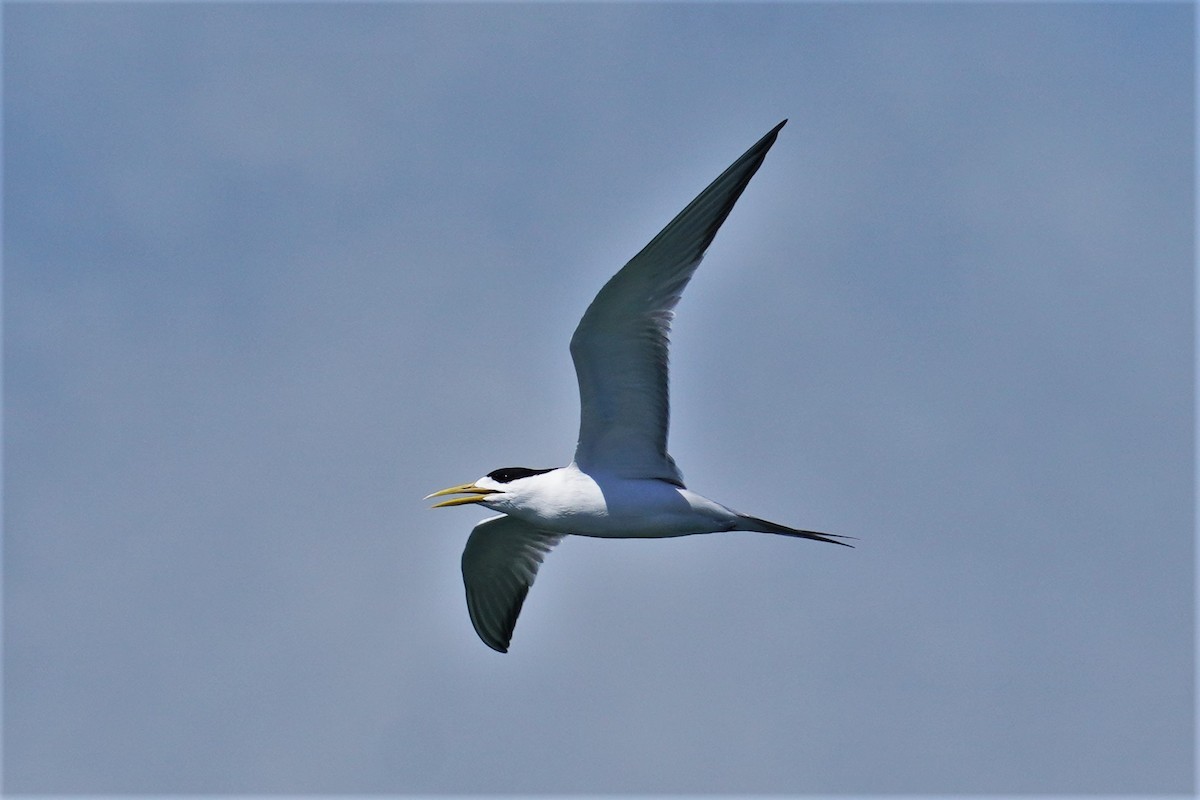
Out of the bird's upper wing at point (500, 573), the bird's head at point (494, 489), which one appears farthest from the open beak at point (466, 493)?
the bird's upper wing at point (500, 573)

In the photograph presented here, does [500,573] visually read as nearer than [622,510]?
No

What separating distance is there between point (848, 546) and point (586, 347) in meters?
2.62

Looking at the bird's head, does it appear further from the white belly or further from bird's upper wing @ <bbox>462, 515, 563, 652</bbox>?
bird's upper wing @ <bbox>462, 515, 563, 652</bbox>

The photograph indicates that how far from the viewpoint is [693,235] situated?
11.9 metres

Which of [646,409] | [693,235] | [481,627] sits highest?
[693,235]

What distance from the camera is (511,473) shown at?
43.8 ft

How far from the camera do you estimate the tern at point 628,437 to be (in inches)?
476

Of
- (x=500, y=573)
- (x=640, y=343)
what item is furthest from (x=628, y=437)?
(x=500, y=573)

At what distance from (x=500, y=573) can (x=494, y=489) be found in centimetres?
239

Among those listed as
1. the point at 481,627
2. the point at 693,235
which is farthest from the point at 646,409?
the point at 481,627

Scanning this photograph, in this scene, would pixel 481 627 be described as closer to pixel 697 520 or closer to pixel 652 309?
pixel 697 520

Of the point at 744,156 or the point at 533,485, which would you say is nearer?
the point at 744,156

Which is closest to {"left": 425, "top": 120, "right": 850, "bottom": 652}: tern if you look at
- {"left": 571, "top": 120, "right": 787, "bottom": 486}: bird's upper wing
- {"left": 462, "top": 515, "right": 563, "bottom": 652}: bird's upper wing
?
{"left": 571, "top": 120, "right": 787, "bottom": 486}: bird's upper wing

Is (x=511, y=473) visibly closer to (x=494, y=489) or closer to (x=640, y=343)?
(x=494, y=489)
